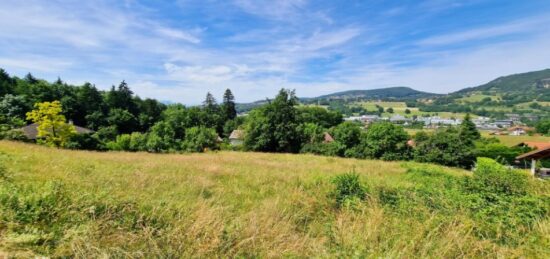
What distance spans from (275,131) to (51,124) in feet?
74.0

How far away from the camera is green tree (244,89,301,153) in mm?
34594

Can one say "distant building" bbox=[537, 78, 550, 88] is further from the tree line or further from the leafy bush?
the leafy bush

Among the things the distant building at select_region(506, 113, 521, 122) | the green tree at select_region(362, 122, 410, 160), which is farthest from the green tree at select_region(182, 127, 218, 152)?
the distant building at select_region(506, 113, 521, 122)

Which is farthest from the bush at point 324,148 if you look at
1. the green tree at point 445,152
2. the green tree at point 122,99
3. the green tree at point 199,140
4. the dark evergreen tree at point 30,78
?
the dark evergreen tree at point 30,78

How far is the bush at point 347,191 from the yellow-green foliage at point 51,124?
24.1m

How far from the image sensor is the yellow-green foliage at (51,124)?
2128 cm

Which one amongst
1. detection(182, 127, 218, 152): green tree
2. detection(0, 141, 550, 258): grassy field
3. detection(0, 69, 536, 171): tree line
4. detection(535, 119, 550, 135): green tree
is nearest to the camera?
detection(0, 141, 550, 258): grassy field

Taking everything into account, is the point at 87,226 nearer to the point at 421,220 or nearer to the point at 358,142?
the point at 421,220

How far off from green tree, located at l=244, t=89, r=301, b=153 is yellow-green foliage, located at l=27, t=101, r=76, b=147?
19.5 meters

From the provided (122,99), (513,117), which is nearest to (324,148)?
(122,99)

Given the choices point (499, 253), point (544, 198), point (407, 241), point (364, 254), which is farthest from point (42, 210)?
point (544, 198)

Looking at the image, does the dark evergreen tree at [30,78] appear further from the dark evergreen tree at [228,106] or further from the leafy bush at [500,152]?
the leafy bush at [500,152]

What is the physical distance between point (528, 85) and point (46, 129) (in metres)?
277

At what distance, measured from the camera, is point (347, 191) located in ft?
18.4
